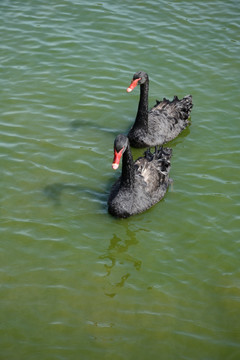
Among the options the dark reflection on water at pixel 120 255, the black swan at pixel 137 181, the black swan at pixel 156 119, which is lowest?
the dark reflection on water at pixel 120 255

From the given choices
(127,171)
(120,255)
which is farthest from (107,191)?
(120,255)

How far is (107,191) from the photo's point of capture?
9016 mm

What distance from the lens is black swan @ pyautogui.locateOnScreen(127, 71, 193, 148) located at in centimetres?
998

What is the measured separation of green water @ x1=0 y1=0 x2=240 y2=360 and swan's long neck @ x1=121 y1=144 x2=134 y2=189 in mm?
585

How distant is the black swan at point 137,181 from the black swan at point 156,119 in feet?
2.25

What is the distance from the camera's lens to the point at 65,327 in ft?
21.7

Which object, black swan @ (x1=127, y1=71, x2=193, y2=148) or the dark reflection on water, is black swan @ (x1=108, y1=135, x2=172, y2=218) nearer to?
the dark reflection on water

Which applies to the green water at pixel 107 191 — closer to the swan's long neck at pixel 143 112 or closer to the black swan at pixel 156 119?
the black swan at pixel 156 119

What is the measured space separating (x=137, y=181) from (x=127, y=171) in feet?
1.57

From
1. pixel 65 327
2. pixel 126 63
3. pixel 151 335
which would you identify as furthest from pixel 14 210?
pixel 126 63

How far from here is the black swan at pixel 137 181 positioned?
825 cm

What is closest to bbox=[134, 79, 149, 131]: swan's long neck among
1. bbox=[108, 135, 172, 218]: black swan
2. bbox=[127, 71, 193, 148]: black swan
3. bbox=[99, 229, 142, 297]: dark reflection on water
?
bbox=[127, 71, 193, 148]: black swan

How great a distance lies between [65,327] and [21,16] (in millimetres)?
9842

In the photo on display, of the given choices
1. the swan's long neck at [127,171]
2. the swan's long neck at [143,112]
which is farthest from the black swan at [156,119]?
the swan's long neck at [127,171]
